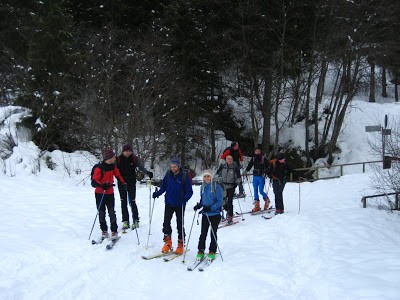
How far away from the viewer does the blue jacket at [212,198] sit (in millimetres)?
6941

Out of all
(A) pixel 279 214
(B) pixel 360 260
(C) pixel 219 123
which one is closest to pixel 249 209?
(A) pixel 279 214

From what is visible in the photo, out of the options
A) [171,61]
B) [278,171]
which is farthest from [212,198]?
[171,61]

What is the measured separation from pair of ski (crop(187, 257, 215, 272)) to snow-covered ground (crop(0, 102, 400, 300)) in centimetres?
9

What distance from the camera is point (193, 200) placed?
13461 mm

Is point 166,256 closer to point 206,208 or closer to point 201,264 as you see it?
point 201,264

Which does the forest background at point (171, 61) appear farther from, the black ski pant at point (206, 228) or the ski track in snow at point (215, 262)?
the black ski pant at point (206, 228)

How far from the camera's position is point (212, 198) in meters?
6.96

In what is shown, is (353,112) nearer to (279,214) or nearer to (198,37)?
(198,37)

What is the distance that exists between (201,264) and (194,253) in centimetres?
79

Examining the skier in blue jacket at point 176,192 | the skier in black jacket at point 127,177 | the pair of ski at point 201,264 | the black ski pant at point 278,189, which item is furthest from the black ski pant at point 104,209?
the black ski pant at point 278,189

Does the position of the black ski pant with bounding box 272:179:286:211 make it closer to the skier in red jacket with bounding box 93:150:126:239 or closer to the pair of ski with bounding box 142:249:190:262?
the pair of ski with bounding box 142:249:190:262

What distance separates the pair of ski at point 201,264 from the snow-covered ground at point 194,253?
89mm

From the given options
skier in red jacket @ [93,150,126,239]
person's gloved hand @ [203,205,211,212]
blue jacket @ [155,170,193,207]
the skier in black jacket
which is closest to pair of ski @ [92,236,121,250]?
skier in red jacket @ [93,150,126,239]

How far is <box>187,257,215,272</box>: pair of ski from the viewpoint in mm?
6530
